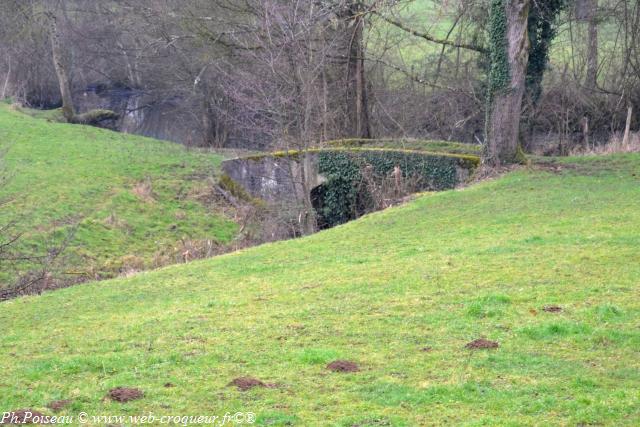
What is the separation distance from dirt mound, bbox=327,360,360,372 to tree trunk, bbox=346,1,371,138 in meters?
21.9

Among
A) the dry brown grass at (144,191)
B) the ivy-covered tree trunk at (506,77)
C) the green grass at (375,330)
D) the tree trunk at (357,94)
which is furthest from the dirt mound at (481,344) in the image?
the dry brown grass at (144,191)

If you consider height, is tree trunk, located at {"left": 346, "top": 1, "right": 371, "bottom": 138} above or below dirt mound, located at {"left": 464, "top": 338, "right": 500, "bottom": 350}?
above

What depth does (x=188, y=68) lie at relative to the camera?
42.5 metres

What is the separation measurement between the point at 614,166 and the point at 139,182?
1831cm

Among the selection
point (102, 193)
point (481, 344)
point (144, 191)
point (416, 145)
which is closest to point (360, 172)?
point (416, 145)

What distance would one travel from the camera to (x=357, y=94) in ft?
99.9

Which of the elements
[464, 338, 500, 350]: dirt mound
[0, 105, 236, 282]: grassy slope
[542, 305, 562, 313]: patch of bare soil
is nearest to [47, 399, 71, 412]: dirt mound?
[464, 338, 500, 350]: dirt mound

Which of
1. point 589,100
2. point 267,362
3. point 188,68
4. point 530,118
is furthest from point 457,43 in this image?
point 267,362

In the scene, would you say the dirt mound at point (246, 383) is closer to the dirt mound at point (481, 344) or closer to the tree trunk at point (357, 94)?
the dirt mound at point (481, 344)

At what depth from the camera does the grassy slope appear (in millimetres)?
25125

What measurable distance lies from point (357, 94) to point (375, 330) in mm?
21432

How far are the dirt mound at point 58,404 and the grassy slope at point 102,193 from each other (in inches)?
613

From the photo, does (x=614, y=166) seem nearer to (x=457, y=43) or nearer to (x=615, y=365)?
(x=457, y=43)

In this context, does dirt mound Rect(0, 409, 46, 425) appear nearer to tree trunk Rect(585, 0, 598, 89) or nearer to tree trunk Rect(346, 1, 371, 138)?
tree trunk Rect(346, 1, 371, 138)
